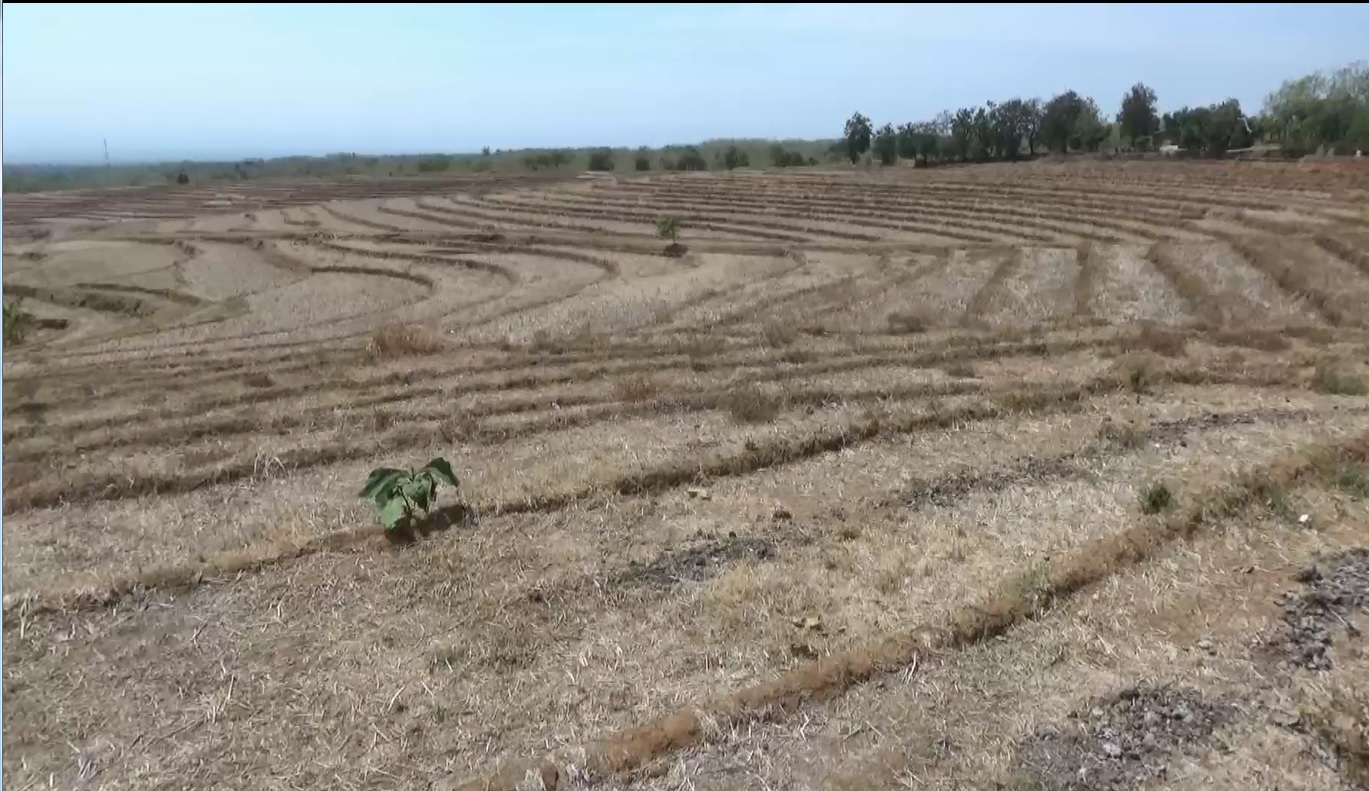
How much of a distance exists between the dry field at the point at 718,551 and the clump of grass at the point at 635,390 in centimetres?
7

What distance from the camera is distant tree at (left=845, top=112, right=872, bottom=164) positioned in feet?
245

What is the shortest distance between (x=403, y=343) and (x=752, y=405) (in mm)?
Result: 7693

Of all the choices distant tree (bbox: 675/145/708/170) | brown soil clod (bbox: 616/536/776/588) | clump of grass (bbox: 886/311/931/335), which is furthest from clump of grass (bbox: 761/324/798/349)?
distant tree (bbox: 675/145/708/170)

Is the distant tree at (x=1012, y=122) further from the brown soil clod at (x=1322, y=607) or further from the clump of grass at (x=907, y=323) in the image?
the brown soil clod at (x=1322, y=607)

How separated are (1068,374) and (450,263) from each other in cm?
2330

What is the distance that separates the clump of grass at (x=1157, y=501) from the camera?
9070mm

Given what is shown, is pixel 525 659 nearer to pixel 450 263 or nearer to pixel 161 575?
pixel 161 575

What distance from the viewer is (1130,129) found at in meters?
72.3

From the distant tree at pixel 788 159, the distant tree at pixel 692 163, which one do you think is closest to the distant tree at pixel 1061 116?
the distant tree at pixel 788 159

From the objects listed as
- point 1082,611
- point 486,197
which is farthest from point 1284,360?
point 486,197

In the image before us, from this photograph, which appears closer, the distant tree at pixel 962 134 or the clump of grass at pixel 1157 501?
the clump of grass at pixel 1157 501

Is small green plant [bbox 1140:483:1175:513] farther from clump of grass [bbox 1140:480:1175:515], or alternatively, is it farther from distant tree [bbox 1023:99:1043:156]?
distant tree [bbox 1023:99:1043:156]

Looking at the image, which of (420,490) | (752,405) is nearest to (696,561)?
(420,490)

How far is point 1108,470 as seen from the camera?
10.2 meters
